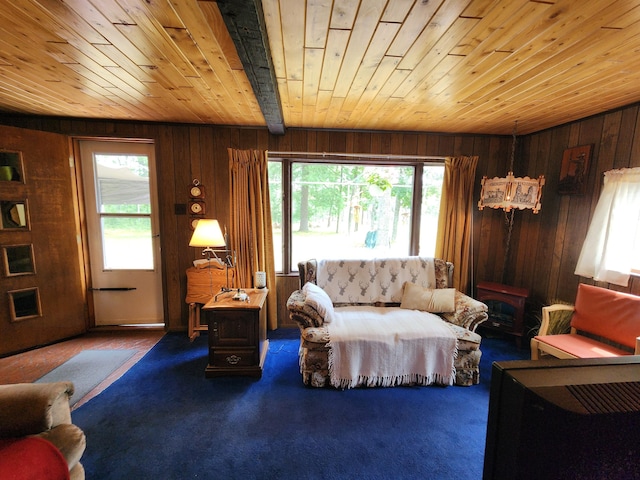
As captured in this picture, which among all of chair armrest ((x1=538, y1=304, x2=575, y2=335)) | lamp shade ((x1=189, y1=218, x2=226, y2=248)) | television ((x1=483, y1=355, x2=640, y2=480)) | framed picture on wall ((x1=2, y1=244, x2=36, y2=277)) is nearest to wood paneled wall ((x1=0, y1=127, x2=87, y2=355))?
framed picture on wall ((x1=2, y1=244, x2=36, y2=277))

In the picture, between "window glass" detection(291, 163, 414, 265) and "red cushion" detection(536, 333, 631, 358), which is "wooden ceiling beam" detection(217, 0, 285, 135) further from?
"red cushion" detection(536, 333, 631, 358)

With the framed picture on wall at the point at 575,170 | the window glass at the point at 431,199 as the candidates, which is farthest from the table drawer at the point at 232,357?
the framed picture on wall at the point at 575,170

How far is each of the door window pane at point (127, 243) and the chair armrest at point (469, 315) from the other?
10.8 feet

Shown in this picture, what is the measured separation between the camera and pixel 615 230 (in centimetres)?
230

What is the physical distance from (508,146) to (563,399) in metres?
3.68

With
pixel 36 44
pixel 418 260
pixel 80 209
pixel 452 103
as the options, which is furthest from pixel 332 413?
pixel 80 209

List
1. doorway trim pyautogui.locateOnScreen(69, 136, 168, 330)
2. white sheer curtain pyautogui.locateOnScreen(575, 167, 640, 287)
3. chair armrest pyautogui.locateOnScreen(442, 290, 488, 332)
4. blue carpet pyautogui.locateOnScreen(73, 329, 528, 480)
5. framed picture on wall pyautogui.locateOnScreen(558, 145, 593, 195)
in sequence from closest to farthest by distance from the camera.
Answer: blue carpet pyautogui.locateOnScreen(73, 329, 528, 480) → white sheer curtain pyautogui.locateOnScreen(575, 167, 640, 287) → chair armrest pyautogui.locateOnScreen(442, 290, 488, 332) → framed picture on wall pyautogui.locateOnScreen(558, 145, 593, 195) → doorway trim pyautogui.locateOnScreen(69, 136, 168, 330)

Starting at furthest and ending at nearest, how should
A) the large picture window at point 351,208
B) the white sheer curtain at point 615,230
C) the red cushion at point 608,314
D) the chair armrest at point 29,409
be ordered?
1. the large picture window at point 351,208
2. the white sheer curtain at point 615,230
3. the red cushion at point 608,314
4. the chair armrest at point 29,409

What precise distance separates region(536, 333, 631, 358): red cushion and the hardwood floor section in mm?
3640

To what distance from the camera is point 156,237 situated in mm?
3135

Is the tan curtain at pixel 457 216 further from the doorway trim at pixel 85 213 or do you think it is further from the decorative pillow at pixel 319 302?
the doorway trim at pixel 85 213

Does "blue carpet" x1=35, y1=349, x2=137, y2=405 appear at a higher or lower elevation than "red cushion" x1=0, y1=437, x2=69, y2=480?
lower

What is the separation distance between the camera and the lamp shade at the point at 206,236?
2459mm

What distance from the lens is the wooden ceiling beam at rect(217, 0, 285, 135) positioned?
42.6 inches
